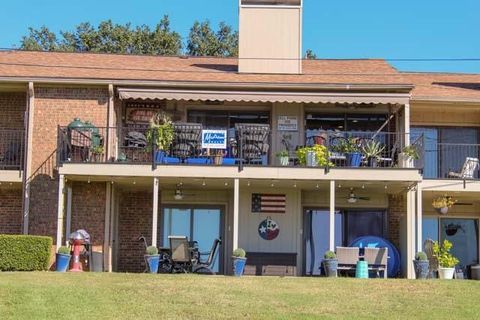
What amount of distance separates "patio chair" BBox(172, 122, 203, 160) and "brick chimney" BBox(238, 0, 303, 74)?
3.46m

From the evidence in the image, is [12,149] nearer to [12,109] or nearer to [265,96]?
[12,109]

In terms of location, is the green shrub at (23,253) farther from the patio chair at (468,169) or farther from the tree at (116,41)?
the tree at (116,41)

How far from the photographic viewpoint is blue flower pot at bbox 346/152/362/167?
1786cm

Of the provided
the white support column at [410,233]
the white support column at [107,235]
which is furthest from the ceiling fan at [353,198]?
the white support column at [107,235]

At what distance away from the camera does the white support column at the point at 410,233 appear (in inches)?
705

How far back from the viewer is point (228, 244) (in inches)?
773

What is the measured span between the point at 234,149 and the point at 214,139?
2.12 feet

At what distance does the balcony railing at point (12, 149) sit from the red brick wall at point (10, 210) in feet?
2.35

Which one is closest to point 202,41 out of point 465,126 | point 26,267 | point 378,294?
point 465,126

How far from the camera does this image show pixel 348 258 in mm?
17219

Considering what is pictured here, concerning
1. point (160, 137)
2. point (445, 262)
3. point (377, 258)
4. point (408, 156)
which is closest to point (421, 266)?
point (445, 262)

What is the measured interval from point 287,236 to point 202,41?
2541 centimetres

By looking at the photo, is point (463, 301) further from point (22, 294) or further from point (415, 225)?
point (22, 294)

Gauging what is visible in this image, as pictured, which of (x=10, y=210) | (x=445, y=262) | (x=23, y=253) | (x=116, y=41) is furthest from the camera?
(x=116, y=41)
